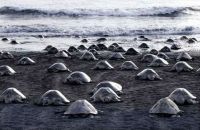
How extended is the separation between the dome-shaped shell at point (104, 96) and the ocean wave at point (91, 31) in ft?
70.4

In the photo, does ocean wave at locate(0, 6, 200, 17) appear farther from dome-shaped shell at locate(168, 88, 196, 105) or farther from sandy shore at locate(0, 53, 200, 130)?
dome-shaped shell at locate(168, 88, 196, 105)

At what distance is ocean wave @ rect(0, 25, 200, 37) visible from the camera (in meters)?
30.9

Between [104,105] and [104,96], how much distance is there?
254mm

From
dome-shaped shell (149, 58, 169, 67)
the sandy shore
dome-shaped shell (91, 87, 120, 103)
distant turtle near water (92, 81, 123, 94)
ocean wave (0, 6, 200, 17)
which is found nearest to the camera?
the sandy shore

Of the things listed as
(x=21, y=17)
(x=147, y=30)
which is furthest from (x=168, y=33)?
(x=21, y=17)

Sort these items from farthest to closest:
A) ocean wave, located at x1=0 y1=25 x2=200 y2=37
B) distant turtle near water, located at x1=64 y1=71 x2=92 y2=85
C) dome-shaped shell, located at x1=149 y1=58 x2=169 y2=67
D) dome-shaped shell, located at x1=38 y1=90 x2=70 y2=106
→ ocean wave, located at x1=0 y1=25 x2=200 y2=37
dome-shaped shell, located at x1=149 y1=58 x2=169 y2=67
distant turtle near water, located at x1=64 y1=71 x2=92 y2=85
dome-shaped shell, located at x1=38 y1=90 x2=70 y2=106

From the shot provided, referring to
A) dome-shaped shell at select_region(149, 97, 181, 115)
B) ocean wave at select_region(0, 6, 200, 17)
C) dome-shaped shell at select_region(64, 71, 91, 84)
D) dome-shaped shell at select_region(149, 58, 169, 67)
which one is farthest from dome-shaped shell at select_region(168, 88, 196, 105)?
ocean wave at select_region(0, 6, 200, 17)

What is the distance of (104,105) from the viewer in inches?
340

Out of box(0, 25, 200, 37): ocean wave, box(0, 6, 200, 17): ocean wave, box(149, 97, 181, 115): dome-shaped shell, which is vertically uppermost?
box(0, 6, 200, 17): ocean wave

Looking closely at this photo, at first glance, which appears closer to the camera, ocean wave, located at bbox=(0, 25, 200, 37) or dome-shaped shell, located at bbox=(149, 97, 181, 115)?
dome-shaped shell, located at bbox=(149, 97, 181, 115)

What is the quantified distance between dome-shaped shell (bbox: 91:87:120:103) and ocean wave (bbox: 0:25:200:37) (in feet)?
70.4

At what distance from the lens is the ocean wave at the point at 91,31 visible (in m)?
30.9

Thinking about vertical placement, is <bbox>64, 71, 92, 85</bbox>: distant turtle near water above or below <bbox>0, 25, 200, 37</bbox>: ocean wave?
above

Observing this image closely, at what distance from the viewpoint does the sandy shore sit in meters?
7.30
